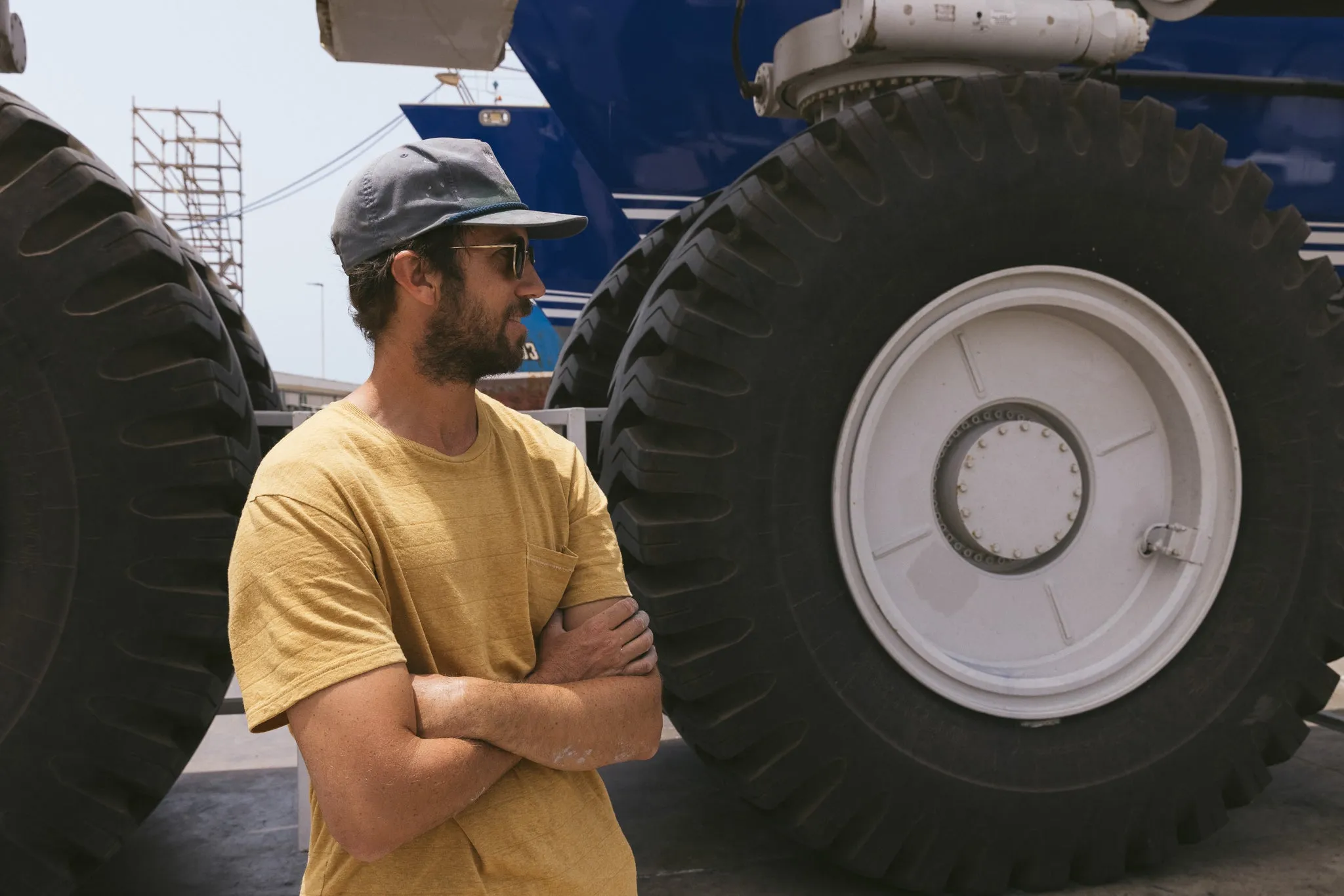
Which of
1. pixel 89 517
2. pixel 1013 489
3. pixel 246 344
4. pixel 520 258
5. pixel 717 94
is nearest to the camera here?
pixel 520 258

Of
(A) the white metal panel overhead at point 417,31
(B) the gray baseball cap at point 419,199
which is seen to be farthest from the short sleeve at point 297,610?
(A) the white metal panel overhead at point 417,31

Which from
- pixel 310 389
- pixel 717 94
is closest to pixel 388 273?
pixel 717 94

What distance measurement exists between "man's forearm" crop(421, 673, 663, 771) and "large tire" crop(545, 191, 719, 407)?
249 cm

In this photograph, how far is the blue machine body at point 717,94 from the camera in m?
3.71

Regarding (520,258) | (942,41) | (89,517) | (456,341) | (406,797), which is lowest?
(406,797)

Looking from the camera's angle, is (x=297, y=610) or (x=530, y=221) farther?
(x=530, y=221)

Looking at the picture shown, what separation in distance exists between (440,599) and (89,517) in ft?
4.00

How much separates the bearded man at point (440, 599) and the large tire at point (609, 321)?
2359 millimetres

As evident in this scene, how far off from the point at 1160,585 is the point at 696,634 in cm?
126

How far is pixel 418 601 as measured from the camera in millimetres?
1289

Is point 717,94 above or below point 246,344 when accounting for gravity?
above

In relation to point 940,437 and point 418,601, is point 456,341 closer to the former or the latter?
point 418,601

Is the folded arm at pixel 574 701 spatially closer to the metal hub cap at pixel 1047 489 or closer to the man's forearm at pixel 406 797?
the man's forearm at pixel 406 797

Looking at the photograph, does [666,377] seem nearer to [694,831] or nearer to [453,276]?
[453,276]
